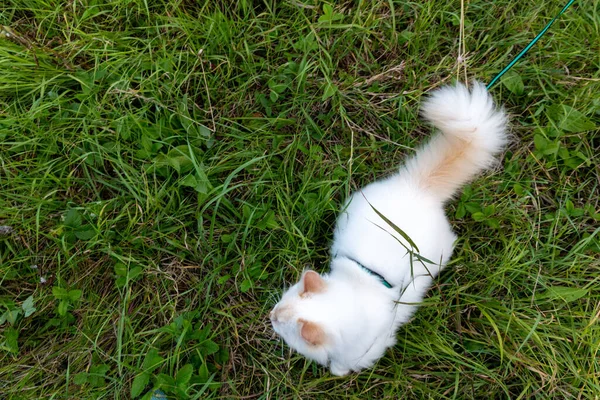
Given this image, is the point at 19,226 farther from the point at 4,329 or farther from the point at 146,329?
the point at 146,329

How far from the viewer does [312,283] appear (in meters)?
1.59

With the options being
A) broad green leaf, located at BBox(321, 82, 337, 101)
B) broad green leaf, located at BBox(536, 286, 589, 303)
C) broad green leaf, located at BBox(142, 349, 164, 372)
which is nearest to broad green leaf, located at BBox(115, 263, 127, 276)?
broad green leaf, located at BBox(142, 349, 164, 372)

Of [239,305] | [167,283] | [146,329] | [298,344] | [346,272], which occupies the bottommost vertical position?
[146,329]

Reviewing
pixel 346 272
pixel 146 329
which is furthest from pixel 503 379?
pixel 146 329

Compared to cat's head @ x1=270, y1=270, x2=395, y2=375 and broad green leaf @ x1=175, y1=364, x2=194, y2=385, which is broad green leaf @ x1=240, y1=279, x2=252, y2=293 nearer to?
cat's head @ x1=270, y1=270, x2=395, y2=375

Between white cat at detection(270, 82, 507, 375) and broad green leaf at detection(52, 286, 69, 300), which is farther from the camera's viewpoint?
broad green leaf at detection(52, 286, 69, 300)

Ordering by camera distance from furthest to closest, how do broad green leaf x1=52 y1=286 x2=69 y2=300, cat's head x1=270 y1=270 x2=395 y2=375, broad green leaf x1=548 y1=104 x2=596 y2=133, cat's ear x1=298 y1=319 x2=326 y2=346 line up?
broad green leaf x1=548 y1=104 x2=596 y2=133 < broad green leaf x1=52 y1=286 x2=69 y2=300 < cat's head x1=270 y1=270 x2=395 y2=375 < cat's ear x1=298 y1=319 x2=326 y2=346

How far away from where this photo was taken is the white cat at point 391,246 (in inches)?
63.5

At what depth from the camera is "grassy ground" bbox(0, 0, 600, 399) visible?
6.43ft

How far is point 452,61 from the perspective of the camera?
7.11ft

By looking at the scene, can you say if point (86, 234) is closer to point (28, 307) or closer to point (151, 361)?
point (28, 307)

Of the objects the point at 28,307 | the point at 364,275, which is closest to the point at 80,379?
the point at 28,307

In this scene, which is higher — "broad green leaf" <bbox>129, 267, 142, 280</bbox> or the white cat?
the white cat

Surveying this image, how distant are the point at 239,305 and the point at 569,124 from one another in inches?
77.4
